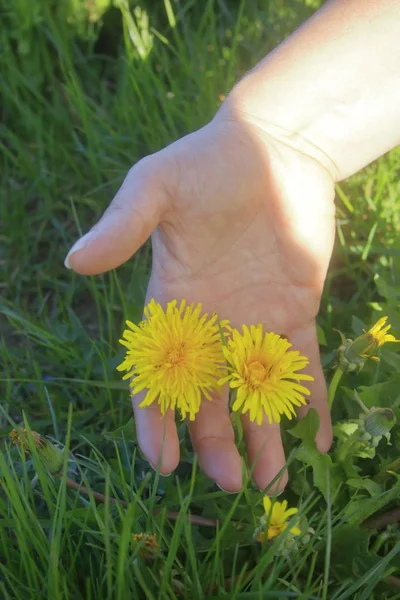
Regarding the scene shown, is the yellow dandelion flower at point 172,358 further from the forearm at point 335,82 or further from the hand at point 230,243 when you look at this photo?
the forearm at point 335,82

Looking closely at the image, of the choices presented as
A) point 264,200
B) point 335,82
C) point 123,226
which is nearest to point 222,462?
point 123,226

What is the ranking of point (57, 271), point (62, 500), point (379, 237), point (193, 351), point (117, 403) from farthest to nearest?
1. point (57, 271)
2. point (379, 237)
3. point (117, 403)
4. point (193, 351)
5. point (62, 500)

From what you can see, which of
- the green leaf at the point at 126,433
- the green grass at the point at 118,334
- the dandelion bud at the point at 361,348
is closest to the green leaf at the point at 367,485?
the green grass at the point at 118,334

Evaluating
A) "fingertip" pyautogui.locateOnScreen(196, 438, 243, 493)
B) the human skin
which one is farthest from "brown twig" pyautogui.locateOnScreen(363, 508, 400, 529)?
"fingertip" pyautogui.locateOnScreen(196, 438, 243, 493)

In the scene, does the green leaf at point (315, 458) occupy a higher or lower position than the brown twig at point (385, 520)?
higher

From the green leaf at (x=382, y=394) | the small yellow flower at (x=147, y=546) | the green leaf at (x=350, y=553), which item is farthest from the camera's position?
the green leaf at (x=382, y=394)

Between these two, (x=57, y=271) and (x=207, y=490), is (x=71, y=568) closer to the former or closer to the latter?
(x=207, y=490)

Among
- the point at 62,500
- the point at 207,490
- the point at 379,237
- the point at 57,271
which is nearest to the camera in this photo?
the point at 62,500

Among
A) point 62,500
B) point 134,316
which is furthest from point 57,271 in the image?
point 62,500

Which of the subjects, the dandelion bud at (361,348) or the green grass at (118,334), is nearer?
the green grass at (118,334)
